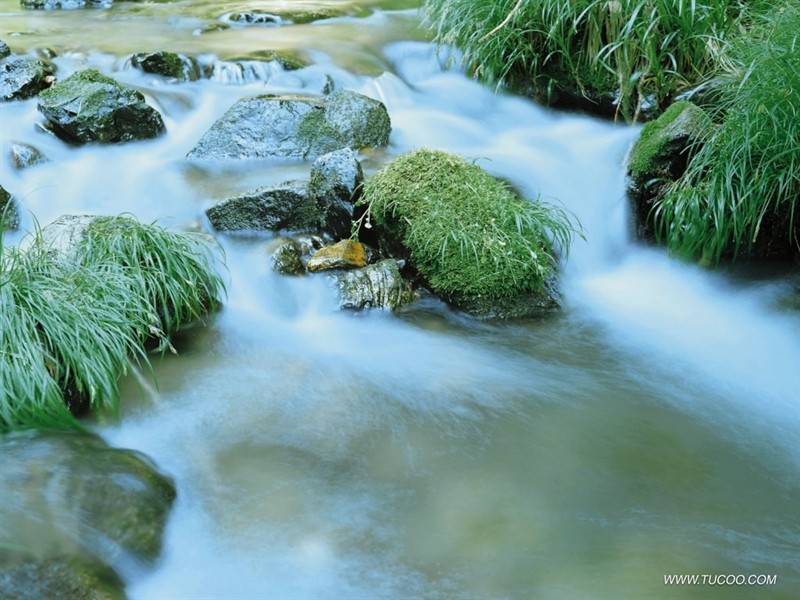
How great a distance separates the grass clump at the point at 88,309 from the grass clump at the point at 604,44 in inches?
118

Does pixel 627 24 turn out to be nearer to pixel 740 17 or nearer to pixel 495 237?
pixel 740 17

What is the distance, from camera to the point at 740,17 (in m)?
5.32

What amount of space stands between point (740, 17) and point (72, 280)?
15.3 feet

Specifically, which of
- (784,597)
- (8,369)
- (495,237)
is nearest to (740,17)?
(495,237)

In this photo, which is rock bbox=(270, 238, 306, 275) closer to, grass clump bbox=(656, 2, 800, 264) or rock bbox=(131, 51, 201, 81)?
grass clump bbox=(656, 2, 800, 264)

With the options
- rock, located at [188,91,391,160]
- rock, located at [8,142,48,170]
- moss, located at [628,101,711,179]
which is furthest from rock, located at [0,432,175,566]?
moss, located at [628,101,711,179]

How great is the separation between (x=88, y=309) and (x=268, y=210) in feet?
5.19

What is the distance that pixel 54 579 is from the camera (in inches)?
94.8

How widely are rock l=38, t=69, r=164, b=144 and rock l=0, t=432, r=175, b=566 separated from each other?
135 inches

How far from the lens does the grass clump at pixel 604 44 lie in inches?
219

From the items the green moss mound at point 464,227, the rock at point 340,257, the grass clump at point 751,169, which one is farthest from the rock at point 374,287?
the grass clump at point 751,169

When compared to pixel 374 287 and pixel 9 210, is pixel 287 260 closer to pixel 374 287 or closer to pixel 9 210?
pixel 374 287

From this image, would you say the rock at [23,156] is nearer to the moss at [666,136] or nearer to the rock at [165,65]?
the rock at [165,65]

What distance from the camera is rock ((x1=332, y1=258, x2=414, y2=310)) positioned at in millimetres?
4402
